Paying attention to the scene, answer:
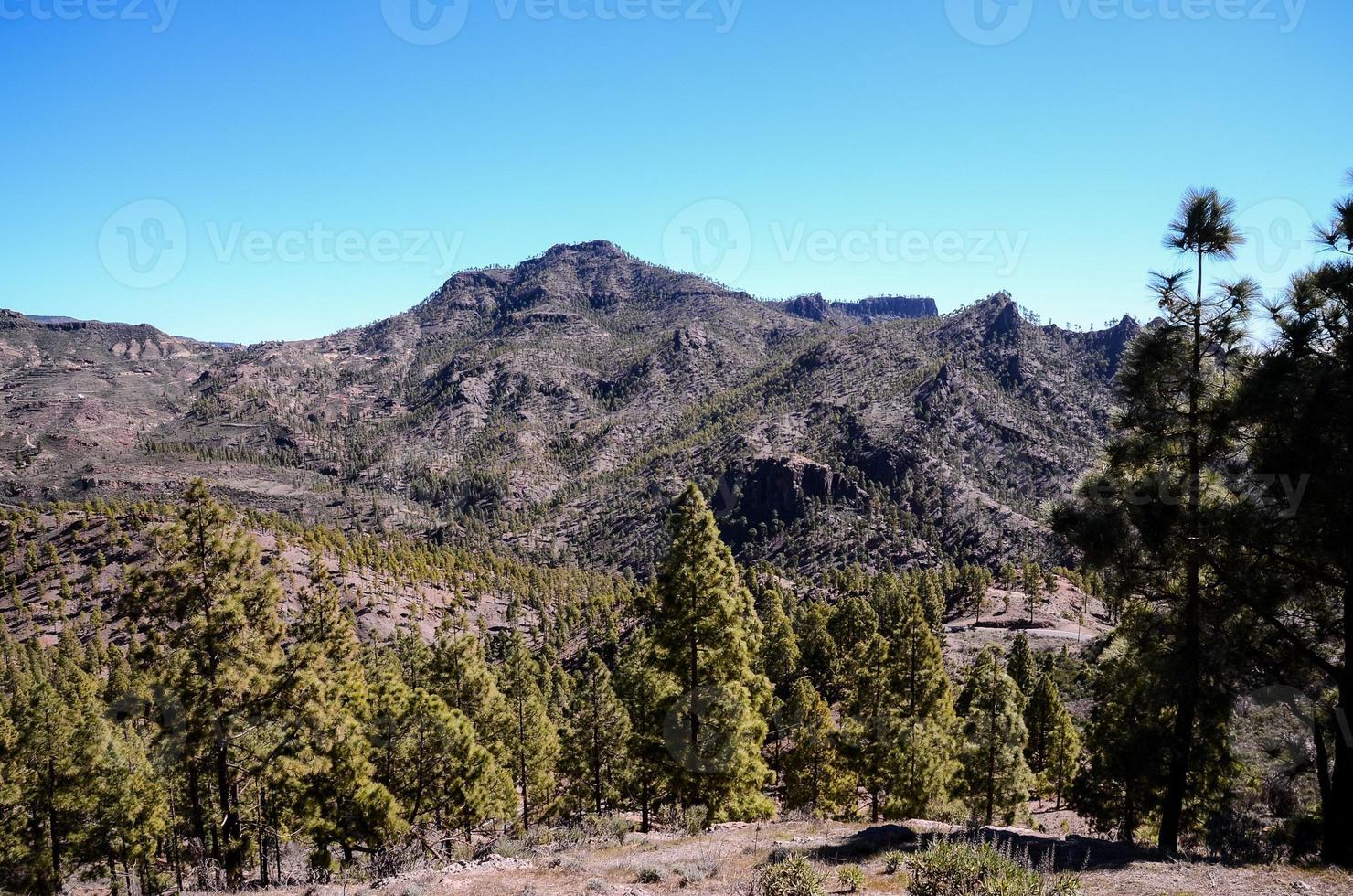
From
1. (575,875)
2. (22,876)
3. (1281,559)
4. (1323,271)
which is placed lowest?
(22,876)

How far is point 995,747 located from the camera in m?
25.2

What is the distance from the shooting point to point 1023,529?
169125 mm

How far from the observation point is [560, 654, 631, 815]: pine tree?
1277 inches

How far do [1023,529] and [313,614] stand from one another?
17829cm

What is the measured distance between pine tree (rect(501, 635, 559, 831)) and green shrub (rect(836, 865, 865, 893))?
24.1 meters

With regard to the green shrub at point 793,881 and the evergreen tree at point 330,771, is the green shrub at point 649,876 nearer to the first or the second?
the green shrub at point 793,881

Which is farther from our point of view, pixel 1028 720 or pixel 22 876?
pixel 1028 720

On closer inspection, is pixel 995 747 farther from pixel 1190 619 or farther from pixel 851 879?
pixel 851 879

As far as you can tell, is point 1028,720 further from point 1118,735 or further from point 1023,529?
point 1023,529

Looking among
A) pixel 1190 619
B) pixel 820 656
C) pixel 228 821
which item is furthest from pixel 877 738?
pixel 820 656

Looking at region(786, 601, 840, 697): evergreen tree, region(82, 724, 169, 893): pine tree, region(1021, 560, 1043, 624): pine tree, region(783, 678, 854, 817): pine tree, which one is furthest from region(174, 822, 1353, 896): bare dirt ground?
region(1021, 560, 1043, 624): pine tree

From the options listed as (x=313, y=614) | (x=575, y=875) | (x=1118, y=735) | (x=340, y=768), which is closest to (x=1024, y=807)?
(x=1118, y=735)

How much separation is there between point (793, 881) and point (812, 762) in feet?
98.8

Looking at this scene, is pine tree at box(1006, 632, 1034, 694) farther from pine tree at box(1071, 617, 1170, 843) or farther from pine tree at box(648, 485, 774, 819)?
pine tree at box(648, 485, 774, 819)
